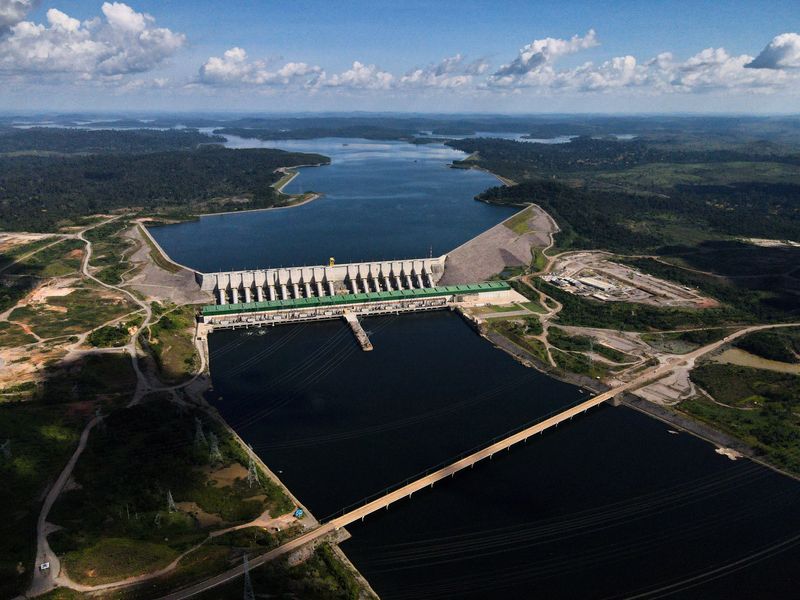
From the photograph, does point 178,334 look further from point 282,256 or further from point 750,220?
point 750,220

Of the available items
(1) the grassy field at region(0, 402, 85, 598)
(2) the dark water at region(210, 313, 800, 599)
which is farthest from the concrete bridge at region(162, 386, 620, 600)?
(1) the grassy field at region(0, 402, 85, 598)

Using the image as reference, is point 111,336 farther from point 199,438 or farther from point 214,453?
point 214,453

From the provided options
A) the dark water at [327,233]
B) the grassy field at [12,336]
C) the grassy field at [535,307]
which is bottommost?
the dark water at [327,233]

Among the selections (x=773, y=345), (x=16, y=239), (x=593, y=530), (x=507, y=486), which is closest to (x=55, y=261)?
(x=16, y=239)

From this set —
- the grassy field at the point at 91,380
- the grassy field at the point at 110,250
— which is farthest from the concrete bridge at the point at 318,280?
the grassy field at the point at 91,380

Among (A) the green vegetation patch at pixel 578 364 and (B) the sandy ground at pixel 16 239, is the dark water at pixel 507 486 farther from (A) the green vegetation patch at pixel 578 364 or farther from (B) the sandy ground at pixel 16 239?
(B) the sandy ground at pixel 16 239

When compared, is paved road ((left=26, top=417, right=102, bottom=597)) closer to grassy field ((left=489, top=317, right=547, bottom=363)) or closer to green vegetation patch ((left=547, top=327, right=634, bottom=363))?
grassy field ((left=489, top=317, right=547, bottom=363))
